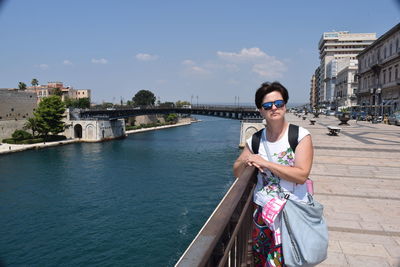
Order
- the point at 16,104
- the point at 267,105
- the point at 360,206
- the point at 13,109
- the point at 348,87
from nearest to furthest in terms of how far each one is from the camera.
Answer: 1. the point at 267,105
2. the point at 360,206
3. the point at 13,109
4. the point at 16,104
5. the point at 348,87

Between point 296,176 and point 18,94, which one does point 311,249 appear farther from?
point 18,94

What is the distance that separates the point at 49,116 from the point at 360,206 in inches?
2387

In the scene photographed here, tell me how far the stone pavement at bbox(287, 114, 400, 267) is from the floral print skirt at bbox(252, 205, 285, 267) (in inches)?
85.2

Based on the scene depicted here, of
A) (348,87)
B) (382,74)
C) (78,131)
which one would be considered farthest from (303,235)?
(348,87)

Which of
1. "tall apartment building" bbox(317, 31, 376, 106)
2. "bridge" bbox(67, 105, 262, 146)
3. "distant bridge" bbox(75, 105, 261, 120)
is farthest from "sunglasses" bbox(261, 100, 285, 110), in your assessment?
"tall apartment building" bbox(317, 31, 376, 106)

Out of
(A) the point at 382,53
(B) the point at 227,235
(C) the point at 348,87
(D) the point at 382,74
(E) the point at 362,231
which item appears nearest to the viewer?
(B) the point at 227,235

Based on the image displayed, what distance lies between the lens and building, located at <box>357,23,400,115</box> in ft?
151

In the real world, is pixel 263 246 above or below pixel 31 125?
above

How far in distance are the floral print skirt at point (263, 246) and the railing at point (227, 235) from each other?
6 centimetres

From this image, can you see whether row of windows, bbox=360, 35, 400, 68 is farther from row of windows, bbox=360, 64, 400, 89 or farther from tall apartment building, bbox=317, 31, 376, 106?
tall apartment building, bbox=317, 31, 376, 106

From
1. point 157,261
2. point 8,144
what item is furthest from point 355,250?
point 8,144

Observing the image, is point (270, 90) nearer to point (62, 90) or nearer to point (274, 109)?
point (274, 109)

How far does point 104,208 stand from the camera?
23156 mm

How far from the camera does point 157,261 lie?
15.6 meters
